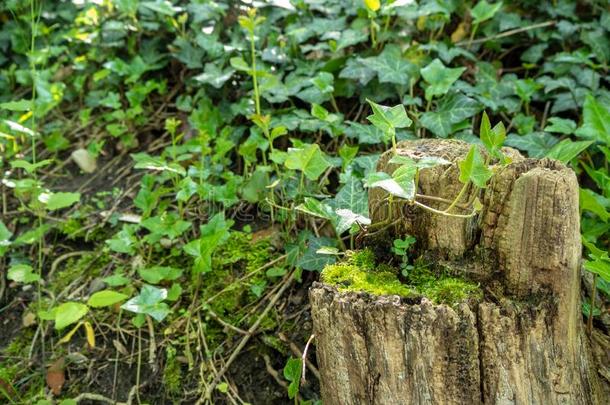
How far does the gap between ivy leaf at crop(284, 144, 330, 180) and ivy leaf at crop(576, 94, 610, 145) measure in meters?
1.09

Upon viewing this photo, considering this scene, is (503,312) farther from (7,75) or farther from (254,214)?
(7,75)

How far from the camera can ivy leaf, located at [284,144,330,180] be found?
7.90ft

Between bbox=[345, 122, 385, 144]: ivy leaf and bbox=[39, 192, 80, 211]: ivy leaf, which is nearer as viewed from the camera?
bbox=[39, 192, 80, 211]: ivy leaf

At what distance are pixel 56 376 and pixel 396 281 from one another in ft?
5.01

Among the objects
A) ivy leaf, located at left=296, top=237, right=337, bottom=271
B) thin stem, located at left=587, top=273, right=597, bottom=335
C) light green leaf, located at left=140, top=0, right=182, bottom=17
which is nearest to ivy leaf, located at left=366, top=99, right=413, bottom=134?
ivy leaf, located at left=296, top=237, right=337, bottom=271

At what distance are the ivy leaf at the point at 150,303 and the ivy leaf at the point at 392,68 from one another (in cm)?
141

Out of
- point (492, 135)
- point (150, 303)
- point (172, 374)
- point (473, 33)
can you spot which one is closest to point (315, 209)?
point (492, 135)

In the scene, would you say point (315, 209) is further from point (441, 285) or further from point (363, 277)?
point (441, 285)

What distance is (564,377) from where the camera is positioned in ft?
5.90

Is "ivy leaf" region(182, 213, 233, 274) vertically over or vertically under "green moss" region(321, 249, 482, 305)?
under

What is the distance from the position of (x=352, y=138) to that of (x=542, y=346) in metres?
1.51

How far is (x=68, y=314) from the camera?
8.11 ft

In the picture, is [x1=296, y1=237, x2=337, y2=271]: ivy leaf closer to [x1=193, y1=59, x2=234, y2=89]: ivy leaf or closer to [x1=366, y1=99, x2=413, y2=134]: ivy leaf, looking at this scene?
[x1=366, y1=99, x2=413, y2=134]: ivy leaf

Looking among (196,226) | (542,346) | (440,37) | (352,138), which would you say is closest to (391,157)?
(542,346)
